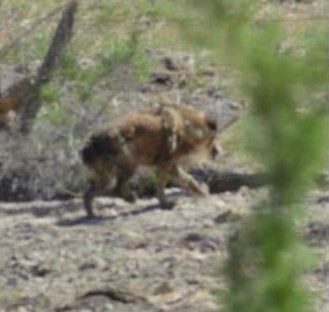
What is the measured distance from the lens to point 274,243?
1.65 meters

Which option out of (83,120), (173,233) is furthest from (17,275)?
(83,120)

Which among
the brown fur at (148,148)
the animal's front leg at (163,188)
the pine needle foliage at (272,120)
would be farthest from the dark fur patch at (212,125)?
A: the pine needle foliage at (272,120)

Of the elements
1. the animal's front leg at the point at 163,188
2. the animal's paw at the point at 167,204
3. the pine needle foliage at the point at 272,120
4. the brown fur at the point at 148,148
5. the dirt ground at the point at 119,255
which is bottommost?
the dirt ground at the point at 119,255

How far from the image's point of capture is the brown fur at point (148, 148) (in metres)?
10.2

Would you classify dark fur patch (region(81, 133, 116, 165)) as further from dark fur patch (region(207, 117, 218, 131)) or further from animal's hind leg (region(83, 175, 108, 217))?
dark fur patch (region(207, 117, 218, 131))

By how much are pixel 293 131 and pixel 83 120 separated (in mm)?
9710

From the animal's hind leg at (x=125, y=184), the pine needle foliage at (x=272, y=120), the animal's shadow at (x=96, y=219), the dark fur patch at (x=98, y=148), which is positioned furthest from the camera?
the animal's hind leg at (x=125, y=184)

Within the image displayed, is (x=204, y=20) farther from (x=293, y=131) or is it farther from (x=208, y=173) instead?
(x=208, y=173)

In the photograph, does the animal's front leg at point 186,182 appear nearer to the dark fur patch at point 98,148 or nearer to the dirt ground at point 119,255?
the dirt ground at point 119,255

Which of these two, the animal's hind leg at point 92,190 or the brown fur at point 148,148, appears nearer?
the brown fur at point 148,148

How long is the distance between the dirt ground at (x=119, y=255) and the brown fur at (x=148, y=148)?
18 centimetres

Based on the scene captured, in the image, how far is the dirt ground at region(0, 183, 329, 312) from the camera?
24.7ft

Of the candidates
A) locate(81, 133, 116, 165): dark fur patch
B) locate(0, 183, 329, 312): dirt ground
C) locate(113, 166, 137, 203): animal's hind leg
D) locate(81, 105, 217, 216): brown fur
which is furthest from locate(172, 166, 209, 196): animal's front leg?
locate(81, 133, 116, 165): dark fur patch

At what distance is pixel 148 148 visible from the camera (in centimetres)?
1041
